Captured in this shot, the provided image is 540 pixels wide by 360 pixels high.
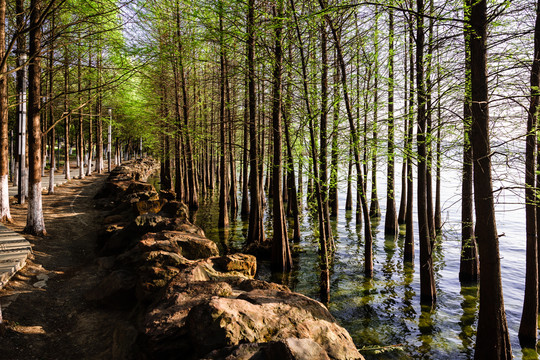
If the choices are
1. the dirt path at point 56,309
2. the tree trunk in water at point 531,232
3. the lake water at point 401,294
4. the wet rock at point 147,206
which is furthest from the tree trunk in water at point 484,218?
the wet rock at point 147,206

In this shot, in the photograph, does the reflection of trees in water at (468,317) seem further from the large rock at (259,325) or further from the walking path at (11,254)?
the walking path at (11,254)

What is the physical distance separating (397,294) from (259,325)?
23.6 ft

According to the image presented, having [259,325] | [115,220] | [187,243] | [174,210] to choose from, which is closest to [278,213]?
[187,243]

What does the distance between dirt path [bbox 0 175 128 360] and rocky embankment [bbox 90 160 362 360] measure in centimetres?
45

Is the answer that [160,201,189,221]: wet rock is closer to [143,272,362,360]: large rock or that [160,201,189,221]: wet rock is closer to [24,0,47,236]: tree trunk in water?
[24,0,47,236]: tree trunk in water

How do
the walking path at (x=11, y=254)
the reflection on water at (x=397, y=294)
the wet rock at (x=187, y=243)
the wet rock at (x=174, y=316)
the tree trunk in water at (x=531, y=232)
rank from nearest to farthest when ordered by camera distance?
the wet rock at (x=174, y=316) < the tree trunk in water at (x=531, y=232) < the walking path at (x=11, y=254) < the reflection on water at (x=397, y=294) < the wet rock at (x=187, y=243)

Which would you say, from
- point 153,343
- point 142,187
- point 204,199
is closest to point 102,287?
point 153,343

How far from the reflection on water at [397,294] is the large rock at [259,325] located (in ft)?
5.86

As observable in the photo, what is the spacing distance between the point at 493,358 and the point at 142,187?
588 inches

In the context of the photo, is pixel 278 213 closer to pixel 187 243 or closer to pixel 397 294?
pixel 187 243

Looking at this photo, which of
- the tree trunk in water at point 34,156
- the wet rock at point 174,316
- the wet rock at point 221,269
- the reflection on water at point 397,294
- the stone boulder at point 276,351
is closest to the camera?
the stone boulder at point 276,351

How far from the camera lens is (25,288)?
273 inches

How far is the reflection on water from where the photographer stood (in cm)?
717

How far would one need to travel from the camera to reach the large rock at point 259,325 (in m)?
3.78
